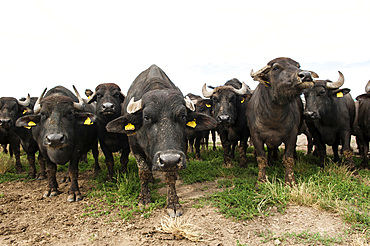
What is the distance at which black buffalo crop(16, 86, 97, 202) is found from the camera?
4547 mm

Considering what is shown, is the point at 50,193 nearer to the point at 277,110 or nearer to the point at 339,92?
the point at 277,110

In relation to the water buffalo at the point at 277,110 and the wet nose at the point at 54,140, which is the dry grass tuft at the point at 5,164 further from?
the water buffalo at the point at 277,110

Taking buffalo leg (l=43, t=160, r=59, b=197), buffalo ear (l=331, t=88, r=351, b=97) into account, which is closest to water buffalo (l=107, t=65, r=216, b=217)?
buffalo leg (l=43, t=160, r=59, b=197)

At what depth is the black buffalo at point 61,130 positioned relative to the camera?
455cm

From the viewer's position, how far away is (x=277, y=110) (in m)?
Answer: 4.92

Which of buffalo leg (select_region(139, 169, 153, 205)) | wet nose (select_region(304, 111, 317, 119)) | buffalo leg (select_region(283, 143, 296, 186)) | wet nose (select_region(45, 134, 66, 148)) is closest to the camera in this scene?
wet nose (select_region(45, 134, 66, 148))

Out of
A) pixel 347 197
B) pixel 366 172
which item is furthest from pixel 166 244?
pixel 366 172

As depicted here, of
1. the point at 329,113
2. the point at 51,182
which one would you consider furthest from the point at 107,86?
the point at 329,113

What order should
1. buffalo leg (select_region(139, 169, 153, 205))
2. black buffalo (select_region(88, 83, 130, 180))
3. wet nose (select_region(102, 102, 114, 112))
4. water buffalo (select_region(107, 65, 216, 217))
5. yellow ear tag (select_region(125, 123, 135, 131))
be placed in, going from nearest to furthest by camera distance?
water buffalo (select_region(107, 65, 216, 217)) → yellow ear tag (select_region(125, 123, 135, 131)) → buffalo leg (select_region(139, 169, 153, 205)) → wet nose (select_region(102, 102, 114, 112)) → black buffalo (select_region(88, 83, 130, 180))

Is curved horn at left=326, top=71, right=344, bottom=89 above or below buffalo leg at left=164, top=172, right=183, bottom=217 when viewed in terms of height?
above

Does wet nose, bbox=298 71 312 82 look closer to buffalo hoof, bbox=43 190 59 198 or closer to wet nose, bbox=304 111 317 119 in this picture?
wet nose, bbox=304 111 317 119

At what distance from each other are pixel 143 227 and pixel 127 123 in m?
1.69

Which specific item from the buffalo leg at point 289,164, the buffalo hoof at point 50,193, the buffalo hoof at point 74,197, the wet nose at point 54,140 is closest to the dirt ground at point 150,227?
the buffalo hoof at point 74,197

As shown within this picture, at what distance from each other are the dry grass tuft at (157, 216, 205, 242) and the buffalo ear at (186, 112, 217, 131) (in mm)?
1549
